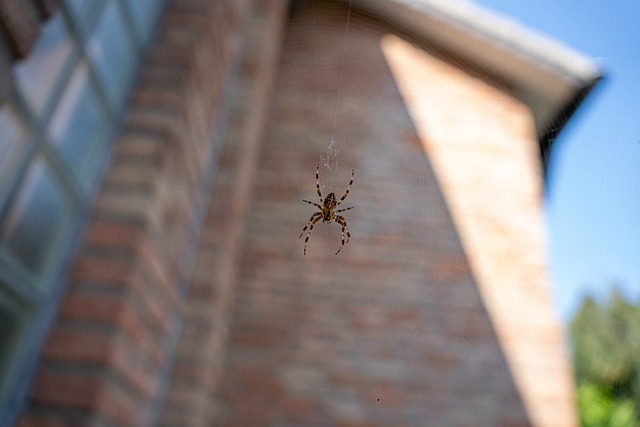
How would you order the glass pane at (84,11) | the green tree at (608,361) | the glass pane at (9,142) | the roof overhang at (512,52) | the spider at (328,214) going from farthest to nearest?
1. the green tree at (608,361)
2. the roof overhang at (512,52)
3. the spider at (328,214)
4. the glass pane at (84,11)
5. the glass pane at (9,142)

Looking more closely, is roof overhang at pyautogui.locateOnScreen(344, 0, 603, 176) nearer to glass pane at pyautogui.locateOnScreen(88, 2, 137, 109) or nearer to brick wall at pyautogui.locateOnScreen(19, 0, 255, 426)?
brick wall at pyautogui.locateOnScreen(19, 0, 255, 426)

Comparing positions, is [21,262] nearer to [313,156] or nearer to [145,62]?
[145,62]

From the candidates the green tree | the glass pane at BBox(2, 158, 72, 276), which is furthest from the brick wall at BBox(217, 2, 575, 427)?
the green tree

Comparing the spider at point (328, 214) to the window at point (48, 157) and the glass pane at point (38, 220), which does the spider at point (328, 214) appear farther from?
the glass pane at point (38, 220)

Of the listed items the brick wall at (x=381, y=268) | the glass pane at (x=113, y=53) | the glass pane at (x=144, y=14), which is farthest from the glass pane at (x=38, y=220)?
the brick wall at (x=381, y=268)

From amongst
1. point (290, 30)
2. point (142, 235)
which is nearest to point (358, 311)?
point (142, 235)

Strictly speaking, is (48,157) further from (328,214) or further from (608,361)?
(608,361)
